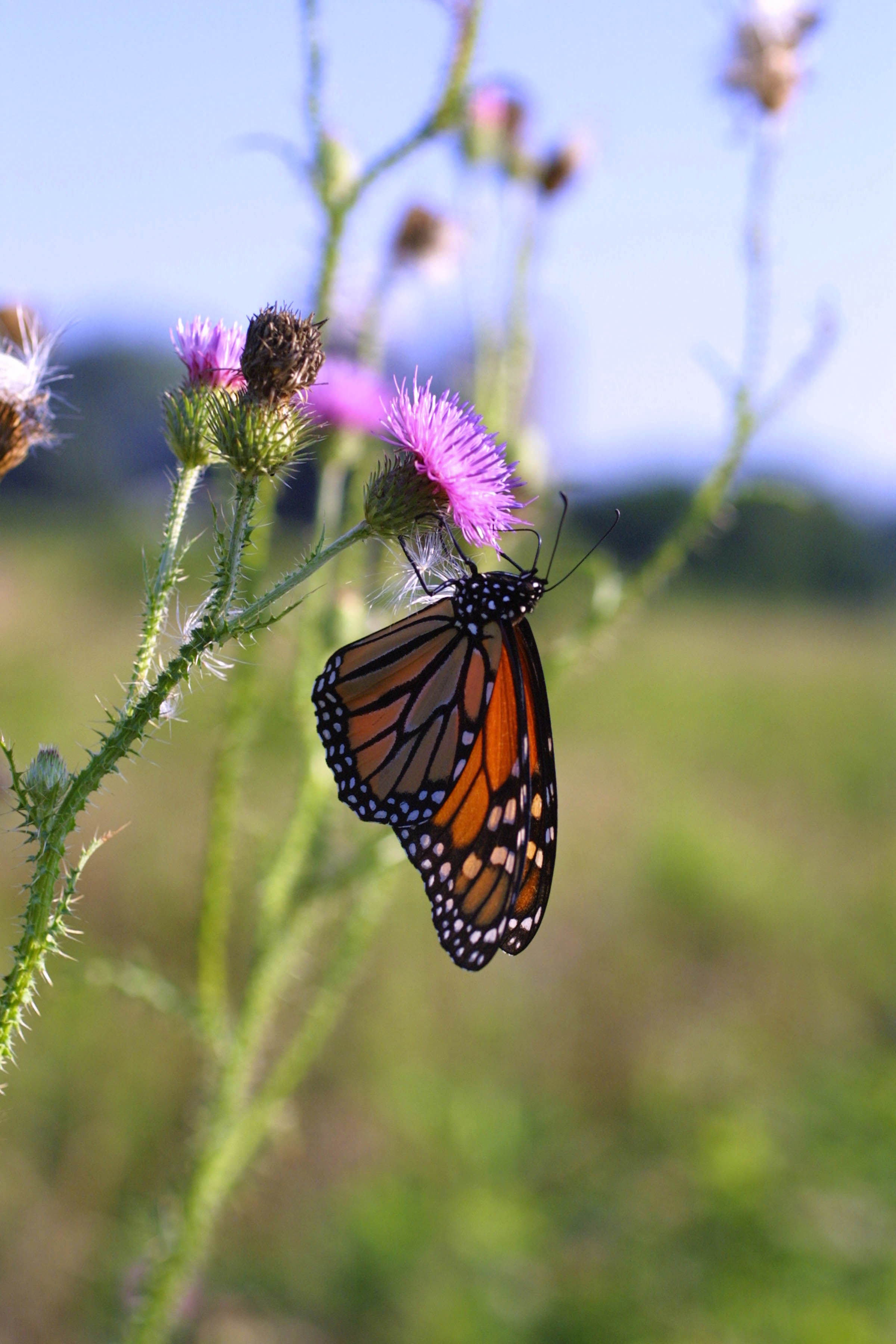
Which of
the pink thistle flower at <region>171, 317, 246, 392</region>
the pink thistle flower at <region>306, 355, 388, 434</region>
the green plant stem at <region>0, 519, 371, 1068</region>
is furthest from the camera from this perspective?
the pink thistle flower at <region>306, 355, 388, 434</region>

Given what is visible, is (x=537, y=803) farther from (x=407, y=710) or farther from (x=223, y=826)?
(x=223, y=826)

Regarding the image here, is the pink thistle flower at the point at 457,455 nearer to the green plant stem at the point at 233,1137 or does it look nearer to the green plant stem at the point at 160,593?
the green plant stem at the point at 160,593

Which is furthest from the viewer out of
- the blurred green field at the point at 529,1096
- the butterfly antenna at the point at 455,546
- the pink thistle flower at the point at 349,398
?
the blurred green field at the point at 529,1096

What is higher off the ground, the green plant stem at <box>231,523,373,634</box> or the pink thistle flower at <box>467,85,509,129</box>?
the pink thistle flower at <box>467,85,509,129</box>

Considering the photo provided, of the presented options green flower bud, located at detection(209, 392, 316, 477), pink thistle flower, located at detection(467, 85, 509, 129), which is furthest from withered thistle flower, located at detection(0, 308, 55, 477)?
pink thistle flower, located at detection(467, 85, 509, 129)

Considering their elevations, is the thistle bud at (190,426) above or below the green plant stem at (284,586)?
above

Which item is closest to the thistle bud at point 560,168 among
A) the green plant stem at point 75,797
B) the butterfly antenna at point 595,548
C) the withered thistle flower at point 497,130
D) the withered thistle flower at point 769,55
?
the withered thistle flower at point 497,130

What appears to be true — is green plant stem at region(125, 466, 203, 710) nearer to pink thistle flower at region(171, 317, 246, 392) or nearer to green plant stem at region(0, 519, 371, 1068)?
green plant stem at region(0, 519, 371, 1068)

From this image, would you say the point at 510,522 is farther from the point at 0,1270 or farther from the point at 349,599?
the point at 0,1270
